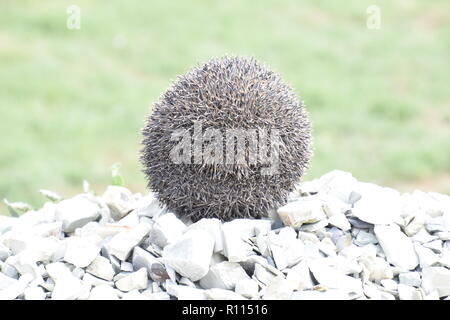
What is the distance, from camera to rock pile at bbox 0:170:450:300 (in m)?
4.00

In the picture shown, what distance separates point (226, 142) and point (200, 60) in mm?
3549

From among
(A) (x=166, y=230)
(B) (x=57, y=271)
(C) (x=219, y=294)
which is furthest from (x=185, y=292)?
(B) (x=57, y=271)

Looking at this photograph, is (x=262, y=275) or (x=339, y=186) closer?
(x=262, y=275)

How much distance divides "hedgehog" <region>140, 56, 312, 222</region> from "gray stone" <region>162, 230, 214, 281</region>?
0.39 metres

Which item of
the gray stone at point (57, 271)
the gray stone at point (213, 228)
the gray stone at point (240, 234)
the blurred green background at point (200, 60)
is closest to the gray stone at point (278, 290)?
the gray stone at point (240, 234)

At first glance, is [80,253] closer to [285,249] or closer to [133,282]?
[133,282]

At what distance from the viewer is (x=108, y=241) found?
450cm

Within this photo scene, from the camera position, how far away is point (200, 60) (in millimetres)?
7691

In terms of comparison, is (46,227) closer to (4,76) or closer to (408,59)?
(4,76)

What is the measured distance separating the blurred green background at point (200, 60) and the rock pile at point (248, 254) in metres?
4.12

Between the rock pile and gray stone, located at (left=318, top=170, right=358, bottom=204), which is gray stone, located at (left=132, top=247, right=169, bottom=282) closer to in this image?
the rock pile

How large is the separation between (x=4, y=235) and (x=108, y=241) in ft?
3.11

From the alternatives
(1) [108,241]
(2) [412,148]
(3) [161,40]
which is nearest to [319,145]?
(2) [412,148]

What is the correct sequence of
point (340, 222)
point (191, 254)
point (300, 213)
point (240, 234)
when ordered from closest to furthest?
point (191, 254), point (240, 234), point (300, 213), point (340, 222)
